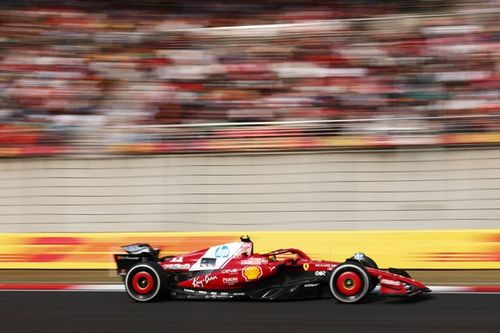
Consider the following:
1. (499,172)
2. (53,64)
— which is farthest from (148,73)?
(499,172)

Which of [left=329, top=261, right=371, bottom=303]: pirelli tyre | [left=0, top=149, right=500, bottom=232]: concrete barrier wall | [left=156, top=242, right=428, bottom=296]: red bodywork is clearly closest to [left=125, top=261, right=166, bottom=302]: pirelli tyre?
[left=156, top=242, right=428, bottom=296]: red bodywork

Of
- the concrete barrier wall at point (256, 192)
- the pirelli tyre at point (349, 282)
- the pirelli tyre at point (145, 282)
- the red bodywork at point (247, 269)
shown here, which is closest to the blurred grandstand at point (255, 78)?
the concrete barrier wall at point (256, 192)

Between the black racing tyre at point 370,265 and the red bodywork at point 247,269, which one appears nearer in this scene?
the black racing tyre at point 370,265

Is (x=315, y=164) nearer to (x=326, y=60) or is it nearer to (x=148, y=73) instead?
(x=326, y=60)

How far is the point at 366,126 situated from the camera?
1193cm

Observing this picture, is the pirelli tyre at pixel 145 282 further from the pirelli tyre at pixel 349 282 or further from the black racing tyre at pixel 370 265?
the black racing tyre at pixel 370 265

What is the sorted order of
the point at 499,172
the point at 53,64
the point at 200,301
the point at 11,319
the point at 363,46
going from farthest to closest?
the point at 53,64 → the point at 363,46 → the point at 499,172 → the point at 200,301 → the point at 11,319

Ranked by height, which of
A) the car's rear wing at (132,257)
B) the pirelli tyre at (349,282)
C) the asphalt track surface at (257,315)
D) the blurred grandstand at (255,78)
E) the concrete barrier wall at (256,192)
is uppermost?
the blurred grandstand at (255,78)

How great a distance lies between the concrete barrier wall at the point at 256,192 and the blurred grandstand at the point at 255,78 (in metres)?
0.28

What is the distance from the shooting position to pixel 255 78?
13.2m

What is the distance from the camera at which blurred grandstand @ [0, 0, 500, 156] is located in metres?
12.0

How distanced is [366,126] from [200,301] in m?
5.04

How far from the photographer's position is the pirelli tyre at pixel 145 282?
26.3 ft

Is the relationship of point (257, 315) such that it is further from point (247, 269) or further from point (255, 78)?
point (255, 78)
